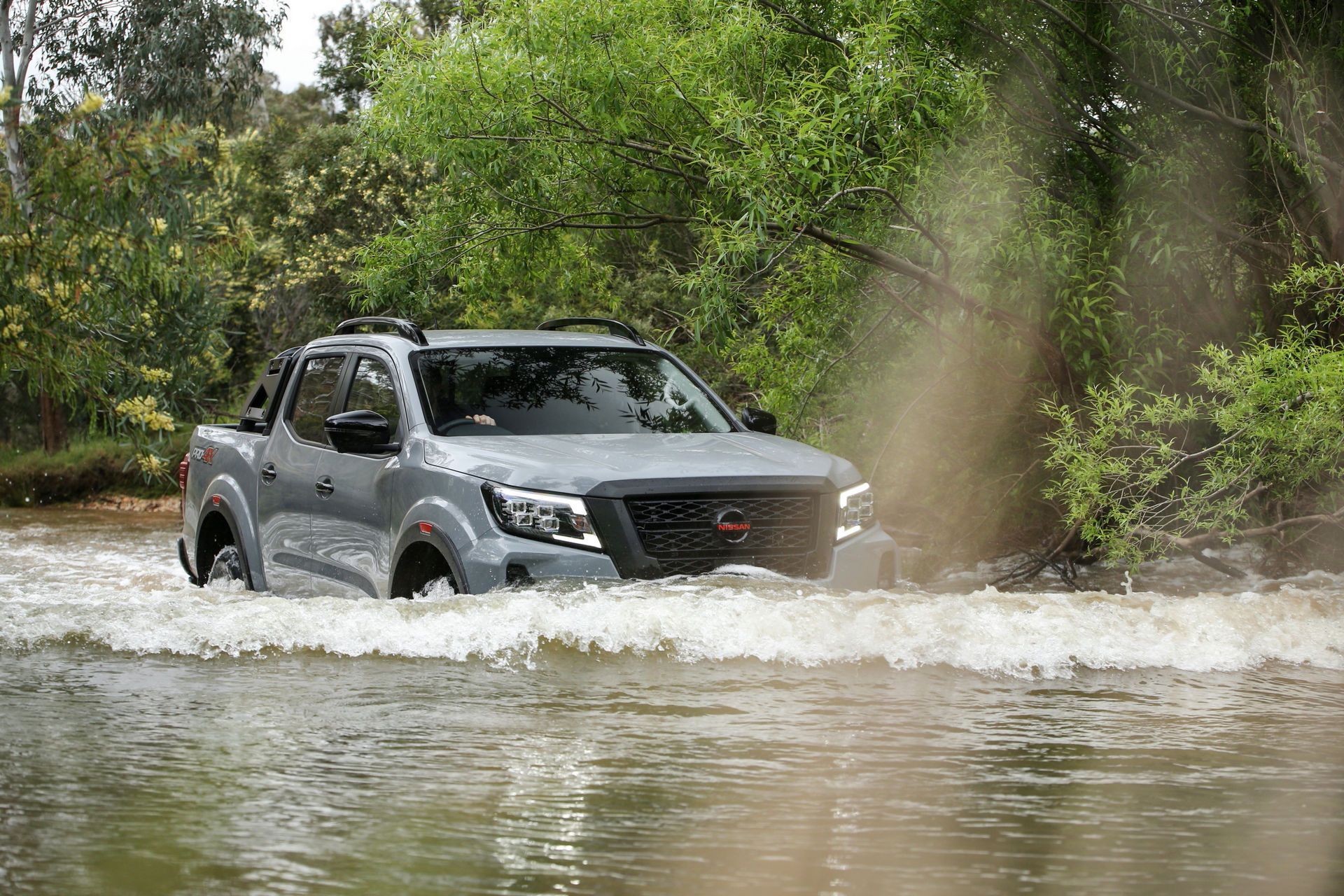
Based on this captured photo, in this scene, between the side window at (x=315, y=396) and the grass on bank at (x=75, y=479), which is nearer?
the side window at (x=315, y=396)

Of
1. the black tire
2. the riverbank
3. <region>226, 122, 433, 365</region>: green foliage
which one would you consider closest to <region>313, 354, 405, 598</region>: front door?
the black tire

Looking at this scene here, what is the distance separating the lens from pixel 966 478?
13.1 metres

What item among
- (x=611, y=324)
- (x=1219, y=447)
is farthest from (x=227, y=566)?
(x=1219, y=447)

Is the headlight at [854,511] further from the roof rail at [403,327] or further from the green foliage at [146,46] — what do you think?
the green foliage at [146,46]

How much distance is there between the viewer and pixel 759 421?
8.04 metres

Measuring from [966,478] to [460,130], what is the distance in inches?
193

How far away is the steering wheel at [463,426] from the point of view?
23.4 feet

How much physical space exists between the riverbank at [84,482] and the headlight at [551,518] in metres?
20.0

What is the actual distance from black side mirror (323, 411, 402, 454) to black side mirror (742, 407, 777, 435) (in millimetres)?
1882

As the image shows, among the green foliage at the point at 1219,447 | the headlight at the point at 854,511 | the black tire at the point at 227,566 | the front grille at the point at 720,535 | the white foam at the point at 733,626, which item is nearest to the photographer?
the white foam at the point at 733,626

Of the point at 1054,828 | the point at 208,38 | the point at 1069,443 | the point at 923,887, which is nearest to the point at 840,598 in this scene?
the point at 1054,828

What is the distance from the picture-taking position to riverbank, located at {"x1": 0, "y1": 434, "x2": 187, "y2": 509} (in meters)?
25.5

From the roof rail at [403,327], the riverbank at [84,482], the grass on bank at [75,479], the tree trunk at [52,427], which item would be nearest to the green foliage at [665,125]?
the roof rail at [403,327]

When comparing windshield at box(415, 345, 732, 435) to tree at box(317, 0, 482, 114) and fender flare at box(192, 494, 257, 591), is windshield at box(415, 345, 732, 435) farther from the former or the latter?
tree at box(317, 0, 482, 114)
